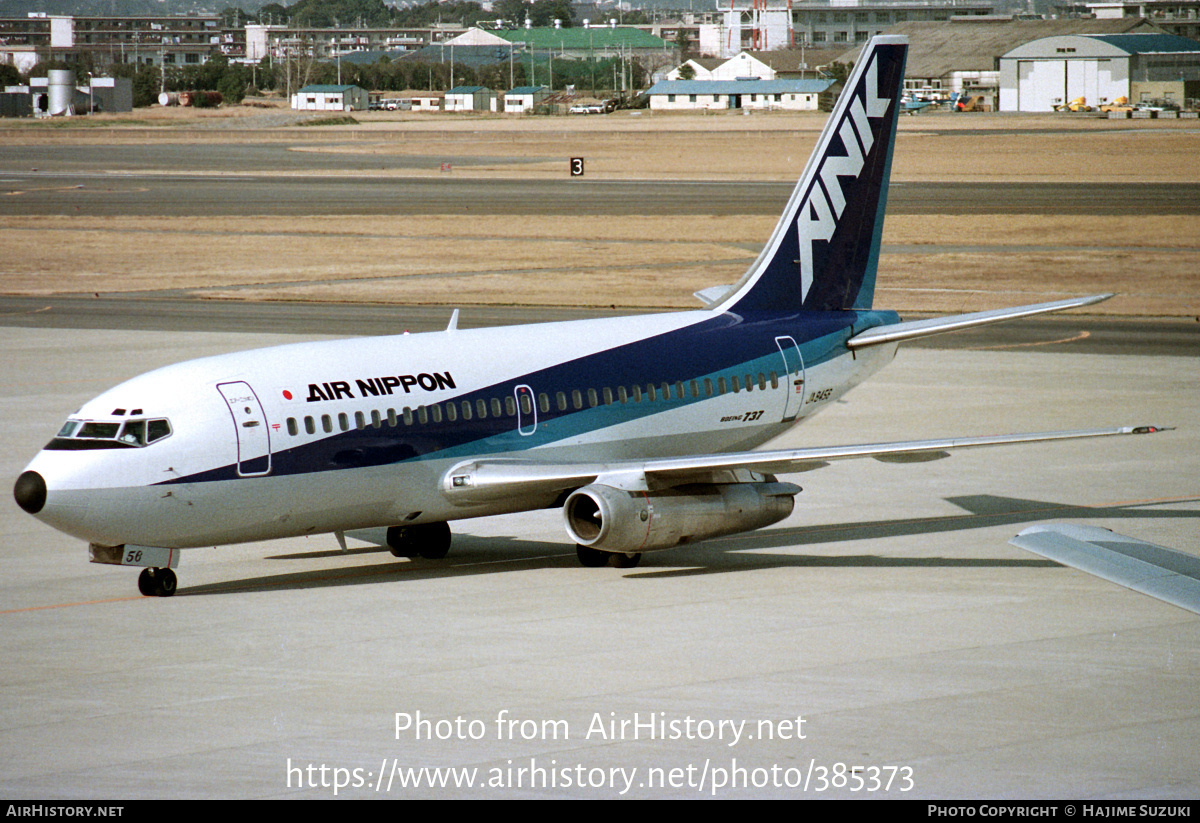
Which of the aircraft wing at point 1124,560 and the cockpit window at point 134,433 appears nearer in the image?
the aircraft wing at point 1124,560

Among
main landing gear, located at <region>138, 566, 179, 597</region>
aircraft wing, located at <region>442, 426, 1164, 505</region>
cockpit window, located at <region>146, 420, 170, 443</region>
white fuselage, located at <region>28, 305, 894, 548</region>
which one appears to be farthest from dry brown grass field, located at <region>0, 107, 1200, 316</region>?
cockpit window, located at <region>146, 420, 170, 443</region>

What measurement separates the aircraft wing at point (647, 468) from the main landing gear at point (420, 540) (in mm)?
2126

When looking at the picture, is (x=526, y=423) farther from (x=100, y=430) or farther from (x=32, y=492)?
(x=32, y=492)

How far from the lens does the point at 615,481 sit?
28.1 meters

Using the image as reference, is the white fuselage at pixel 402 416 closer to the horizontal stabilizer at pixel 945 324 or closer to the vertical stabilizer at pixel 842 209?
the horizontal stabilizer at pixel 945 324

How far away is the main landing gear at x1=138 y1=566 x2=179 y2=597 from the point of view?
88.5 feet

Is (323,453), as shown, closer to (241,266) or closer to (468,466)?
(468,466)

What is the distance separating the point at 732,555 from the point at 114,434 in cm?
1173

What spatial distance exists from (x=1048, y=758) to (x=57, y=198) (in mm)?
118821

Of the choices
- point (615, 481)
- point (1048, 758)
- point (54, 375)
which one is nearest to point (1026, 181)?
point (54, 375)

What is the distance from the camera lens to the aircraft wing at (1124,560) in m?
11.3

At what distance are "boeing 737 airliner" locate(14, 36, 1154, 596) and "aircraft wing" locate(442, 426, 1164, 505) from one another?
0.05 meters

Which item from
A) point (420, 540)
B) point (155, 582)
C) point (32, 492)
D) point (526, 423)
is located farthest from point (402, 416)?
point (32, 492)

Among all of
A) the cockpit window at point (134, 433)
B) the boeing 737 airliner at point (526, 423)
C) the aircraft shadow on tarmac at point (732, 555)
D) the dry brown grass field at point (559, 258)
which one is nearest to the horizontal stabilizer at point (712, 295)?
the boeing 737 airliner at point (526, 423)
